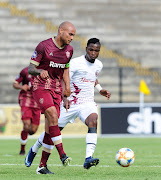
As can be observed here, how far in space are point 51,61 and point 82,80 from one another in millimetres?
1172

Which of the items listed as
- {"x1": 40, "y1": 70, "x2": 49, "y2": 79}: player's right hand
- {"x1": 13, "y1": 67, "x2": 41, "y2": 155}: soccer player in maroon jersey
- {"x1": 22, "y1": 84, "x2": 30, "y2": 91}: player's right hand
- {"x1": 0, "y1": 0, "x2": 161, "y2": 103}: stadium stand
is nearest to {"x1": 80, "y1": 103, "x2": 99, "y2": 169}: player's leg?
{"x1": 40, "y1": 70, "x2": 49, "y2": 79}: player's right hand

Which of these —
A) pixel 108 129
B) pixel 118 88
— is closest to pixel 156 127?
pixel 108 129

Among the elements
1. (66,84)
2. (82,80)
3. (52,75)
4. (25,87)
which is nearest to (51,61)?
(52,75)

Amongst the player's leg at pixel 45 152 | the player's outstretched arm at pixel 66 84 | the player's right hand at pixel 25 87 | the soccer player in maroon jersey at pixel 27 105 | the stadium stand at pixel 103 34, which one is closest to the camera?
the player's leg at pixel 45 152

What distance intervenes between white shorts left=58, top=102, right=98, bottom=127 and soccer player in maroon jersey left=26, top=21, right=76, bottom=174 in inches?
26.4

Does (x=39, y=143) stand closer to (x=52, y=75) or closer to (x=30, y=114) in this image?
(x=52, y=75)

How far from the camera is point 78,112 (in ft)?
28.5

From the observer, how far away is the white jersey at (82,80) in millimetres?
8789

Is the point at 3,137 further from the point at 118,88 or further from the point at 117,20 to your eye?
the point at 117,20

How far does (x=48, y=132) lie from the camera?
792 centimetres

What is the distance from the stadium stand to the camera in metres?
25.9

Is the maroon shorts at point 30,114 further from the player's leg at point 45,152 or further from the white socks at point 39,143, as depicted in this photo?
the player's leg at point 45,152

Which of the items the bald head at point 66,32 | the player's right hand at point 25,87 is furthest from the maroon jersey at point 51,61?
the player's right hand at point 25,87

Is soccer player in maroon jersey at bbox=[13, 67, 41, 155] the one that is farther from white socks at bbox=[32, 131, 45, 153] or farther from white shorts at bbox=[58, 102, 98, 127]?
white socks at bbox=[32, 131, 45, 153]
